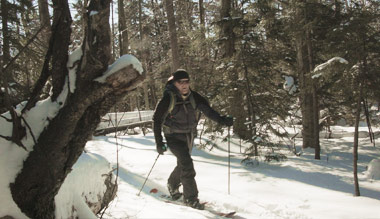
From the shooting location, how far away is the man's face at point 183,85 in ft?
14.7

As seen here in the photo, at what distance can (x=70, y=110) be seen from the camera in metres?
1.98

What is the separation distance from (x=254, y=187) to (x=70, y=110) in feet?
14.4

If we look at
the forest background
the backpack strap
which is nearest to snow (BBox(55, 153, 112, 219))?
the backpack strap

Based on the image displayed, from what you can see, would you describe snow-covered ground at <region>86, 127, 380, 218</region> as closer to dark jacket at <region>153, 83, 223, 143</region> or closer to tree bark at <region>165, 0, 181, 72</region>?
dark jacket at <region>153, 83, 223, 143</region>

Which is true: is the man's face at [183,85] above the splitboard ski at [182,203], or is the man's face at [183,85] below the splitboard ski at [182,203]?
above

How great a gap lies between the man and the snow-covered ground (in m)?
0.43

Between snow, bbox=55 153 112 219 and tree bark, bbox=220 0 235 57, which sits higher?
tree bark, bbox=220 0 235 57

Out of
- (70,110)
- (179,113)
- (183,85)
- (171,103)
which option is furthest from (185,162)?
(70,110)

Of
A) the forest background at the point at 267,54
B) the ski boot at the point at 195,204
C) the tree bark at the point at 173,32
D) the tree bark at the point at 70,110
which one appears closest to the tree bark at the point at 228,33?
the forest background at the point at 267,54

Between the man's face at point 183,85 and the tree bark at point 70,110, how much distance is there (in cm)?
243

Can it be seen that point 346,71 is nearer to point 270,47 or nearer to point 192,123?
point 192,123

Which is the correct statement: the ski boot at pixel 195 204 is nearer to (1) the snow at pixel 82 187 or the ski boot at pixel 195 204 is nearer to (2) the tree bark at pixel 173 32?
(1) the snow at pixel 82 187

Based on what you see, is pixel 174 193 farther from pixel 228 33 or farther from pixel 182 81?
pixel 228 33

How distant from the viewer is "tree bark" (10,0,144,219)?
6.34 ft
